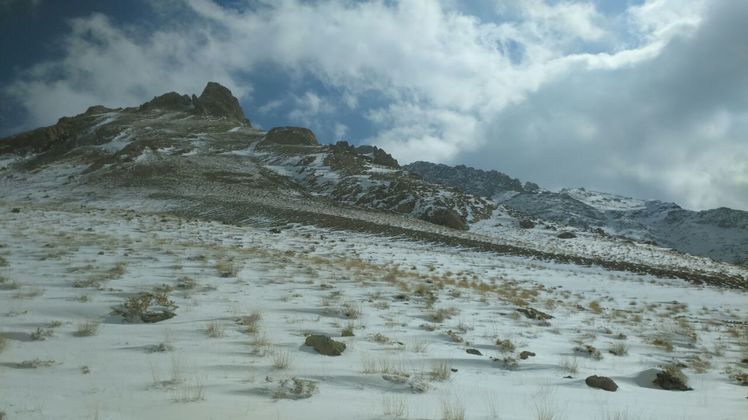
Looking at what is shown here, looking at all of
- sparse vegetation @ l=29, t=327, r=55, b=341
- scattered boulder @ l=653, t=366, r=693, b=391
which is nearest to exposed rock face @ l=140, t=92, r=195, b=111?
sparse vegetation @ l=29, t=327, r=55, b=341

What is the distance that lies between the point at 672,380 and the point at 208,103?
12955 cm

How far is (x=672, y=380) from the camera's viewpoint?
591 centimetres

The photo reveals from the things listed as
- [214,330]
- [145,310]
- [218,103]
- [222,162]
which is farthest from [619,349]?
[218,103]

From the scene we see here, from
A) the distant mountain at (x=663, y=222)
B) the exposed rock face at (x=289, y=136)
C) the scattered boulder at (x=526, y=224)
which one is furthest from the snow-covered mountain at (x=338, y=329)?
the distant mountain at (x=663, y=222)

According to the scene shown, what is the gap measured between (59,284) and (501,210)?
173ft

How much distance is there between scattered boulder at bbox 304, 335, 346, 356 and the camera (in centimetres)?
607

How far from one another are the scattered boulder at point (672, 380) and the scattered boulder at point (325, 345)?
460cm

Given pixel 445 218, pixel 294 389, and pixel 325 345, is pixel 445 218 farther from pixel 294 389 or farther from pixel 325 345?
pixel 294 389

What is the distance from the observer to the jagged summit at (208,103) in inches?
4646

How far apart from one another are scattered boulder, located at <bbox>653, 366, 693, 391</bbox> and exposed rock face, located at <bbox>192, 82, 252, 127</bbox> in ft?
409

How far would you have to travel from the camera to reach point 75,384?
14.4 ft

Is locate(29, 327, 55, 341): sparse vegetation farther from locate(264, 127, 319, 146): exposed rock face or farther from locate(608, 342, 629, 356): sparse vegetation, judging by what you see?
locate(264, 127, 319, 146): exposed rock face

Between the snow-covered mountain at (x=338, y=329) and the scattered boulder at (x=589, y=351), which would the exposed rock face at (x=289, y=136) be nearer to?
the snow-covered mountain at (x=338, y=329)

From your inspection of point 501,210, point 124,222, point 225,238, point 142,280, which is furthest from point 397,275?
point 501,210
